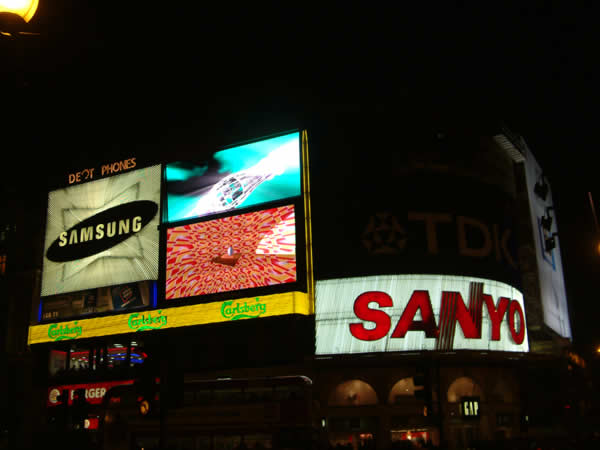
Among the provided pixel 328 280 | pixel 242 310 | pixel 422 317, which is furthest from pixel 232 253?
pixel 422 317

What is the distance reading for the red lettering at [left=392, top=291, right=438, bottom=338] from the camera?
2819 cm

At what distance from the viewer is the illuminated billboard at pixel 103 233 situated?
3378 cm

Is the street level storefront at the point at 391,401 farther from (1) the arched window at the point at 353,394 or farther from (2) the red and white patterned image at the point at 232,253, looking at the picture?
(2) the red and white patterned image at the point at 232,253

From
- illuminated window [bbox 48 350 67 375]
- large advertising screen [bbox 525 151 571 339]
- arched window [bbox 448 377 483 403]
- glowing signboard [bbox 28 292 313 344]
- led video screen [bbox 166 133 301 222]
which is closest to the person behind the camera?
glowing signboard [bbox 28 292 313 344]

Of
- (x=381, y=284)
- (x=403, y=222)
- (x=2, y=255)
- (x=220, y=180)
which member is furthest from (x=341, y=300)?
(x=2, y=255)

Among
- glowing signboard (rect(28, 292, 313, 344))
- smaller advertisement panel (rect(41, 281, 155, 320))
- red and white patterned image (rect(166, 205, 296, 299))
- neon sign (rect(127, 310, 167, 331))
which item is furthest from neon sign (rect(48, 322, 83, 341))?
red and white patterned image (rect(166, 205, 296, 299))

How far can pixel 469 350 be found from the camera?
28.5m

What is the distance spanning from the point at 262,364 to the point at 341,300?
16.3 feet

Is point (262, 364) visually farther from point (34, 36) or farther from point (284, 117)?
point (34, 36)

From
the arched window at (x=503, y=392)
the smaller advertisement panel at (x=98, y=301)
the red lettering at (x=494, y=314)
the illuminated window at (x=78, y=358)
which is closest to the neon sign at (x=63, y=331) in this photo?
the smaller advertisement panel at (x=98, y=301)

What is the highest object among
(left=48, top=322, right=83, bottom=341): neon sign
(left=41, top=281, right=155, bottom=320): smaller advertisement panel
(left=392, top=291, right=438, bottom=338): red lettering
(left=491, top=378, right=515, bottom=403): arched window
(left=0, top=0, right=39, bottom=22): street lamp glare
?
(left=41, top=281, right=155, bottom=320): smaller advertisement panel

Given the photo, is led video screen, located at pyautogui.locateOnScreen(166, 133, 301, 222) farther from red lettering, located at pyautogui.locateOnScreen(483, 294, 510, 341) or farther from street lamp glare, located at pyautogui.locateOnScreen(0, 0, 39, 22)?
street lamp glare, located at pyautogui.locateOnScreen(0, 0, 39, 22)

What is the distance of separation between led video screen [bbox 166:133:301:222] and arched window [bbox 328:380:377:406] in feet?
31.3

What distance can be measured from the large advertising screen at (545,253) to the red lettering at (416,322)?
13383mm
